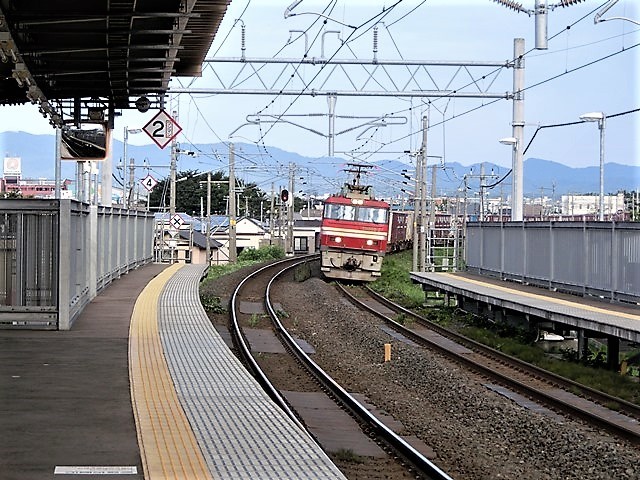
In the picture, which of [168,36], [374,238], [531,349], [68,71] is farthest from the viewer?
[374,238]

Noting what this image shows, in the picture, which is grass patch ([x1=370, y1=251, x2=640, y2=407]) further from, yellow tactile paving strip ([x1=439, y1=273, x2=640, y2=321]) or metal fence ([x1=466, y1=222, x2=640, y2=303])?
metal fence ([x1=466, y1=222, x2=640, y2=303])

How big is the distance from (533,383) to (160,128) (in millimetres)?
12990

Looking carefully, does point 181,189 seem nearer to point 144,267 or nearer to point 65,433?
point 144,267

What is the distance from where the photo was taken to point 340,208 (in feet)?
125

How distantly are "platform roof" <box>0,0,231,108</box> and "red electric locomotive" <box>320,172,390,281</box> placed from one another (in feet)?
55.7

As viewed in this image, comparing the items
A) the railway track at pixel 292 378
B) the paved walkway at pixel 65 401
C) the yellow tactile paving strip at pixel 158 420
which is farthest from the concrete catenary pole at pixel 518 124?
the yellow tactile paving strip at pixel 158 420

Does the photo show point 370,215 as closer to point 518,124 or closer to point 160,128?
point 518,124

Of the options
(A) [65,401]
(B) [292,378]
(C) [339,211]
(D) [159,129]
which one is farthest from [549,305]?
(C) [339,211]

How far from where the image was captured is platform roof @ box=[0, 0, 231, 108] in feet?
44.3

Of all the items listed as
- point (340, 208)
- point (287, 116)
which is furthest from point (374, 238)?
point (287, 116)

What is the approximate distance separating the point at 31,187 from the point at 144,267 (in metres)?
42.5

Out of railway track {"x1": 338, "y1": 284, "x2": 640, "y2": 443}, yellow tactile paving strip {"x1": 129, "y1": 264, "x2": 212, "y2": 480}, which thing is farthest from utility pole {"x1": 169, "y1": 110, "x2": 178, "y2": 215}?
yellow tactile paving strip {"x1": 129, "y1": 264, "x2": 212, "y2": 480}

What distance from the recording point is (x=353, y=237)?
3772 cm

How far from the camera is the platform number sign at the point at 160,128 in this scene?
2538cm
